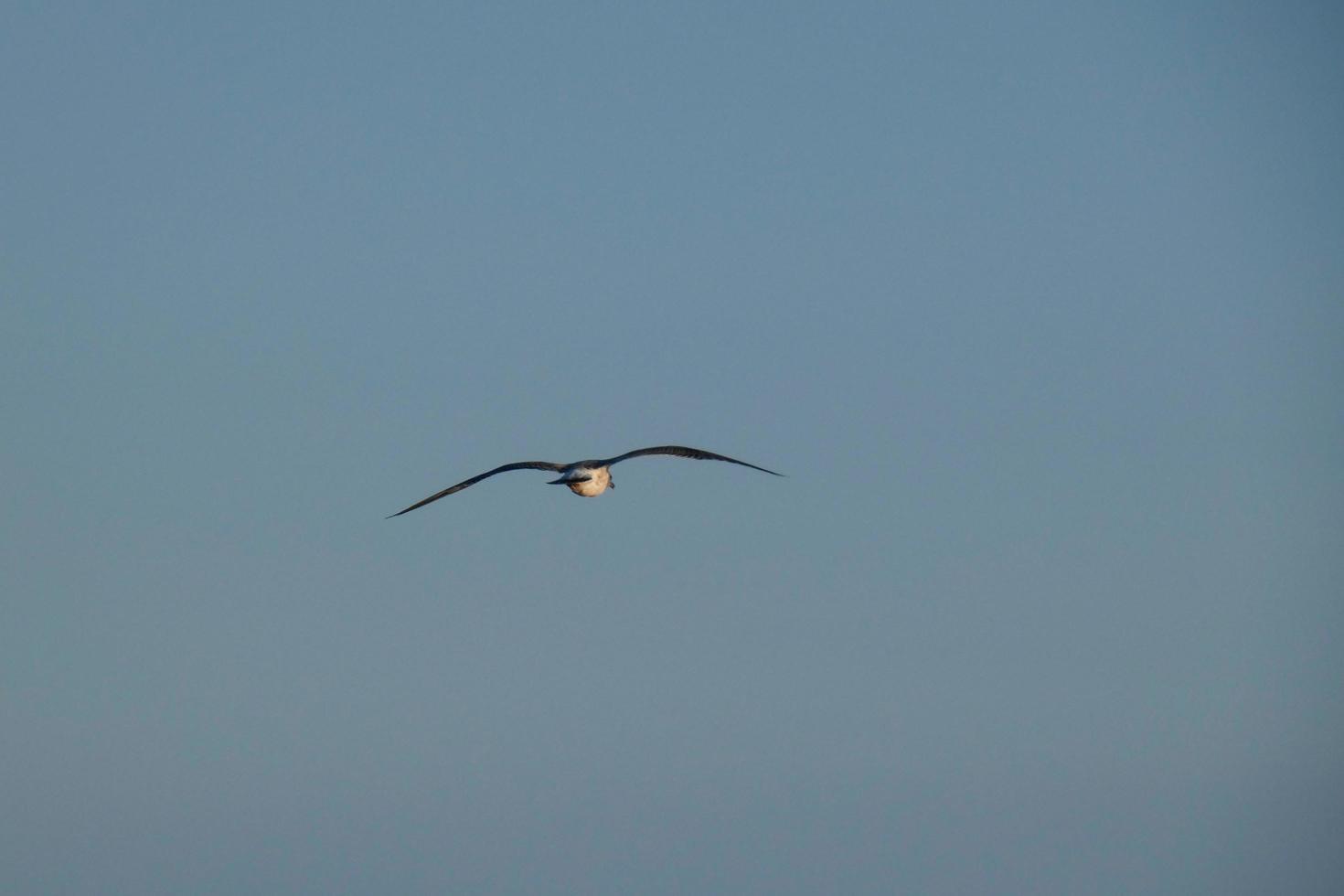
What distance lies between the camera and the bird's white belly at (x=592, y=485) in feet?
409

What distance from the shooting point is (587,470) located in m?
125

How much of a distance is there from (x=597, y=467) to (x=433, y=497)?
9.33 m

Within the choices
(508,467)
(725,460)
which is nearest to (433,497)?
(508,467)

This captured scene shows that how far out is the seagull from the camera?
409ft

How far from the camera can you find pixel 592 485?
411ft

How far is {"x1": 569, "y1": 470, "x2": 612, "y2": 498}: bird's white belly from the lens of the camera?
125m

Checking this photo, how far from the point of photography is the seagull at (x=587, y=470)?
125 meters

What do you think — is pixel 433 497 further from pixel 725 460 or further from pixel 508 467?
pixel 725 460

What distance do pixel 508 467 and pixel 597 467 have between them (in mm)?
6861

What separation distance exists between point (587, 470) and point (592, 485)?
74 cm

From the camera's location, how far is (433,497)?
131 metres

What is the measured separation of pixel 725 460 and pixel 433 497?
13163 mm

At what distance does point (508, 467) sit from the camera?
13062 centimetres
